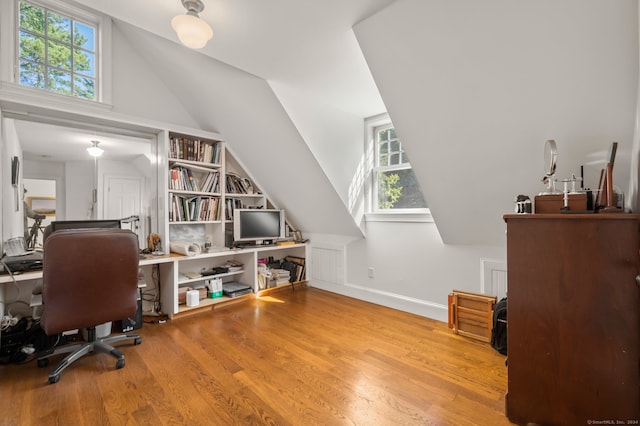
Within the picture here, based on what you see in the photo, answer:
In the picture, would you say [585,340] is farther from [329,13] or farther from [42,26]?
[42,26]

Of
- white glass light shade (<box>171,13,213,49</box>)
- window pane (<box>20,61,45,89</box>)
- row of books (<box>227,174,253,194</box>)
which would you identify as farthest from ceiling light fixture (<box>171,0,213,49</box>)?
row of books (<box>227,174,253,194</box>)

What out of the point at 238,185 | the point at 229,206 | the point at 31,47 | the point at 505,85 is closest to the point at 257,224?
the point at 229,206

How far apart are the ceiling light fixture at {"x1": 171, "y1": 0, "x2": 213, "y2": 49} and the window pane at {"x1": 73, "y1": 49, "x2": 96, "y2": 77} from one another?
63.8 inches

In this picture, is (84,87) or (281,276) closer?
(84,87)

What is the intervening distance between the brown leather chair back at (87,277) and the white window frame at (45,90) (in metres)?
1.35

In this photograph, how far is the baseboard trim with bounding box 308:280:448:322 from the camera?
2754 millimetres

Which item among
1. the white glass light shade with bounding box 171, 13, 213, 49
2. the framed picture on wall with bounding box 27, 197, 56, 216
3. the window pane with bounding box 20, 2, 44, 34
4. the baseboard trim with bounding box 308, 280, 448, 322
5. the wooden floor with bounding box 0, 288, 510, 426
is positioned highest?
the window pane with bounding box 20, 2, 44, 34

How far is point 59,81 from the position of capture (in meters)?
2.37

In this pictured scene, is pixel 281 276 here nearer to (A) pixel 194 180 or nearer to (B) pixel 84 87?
(A) pixel 194 180

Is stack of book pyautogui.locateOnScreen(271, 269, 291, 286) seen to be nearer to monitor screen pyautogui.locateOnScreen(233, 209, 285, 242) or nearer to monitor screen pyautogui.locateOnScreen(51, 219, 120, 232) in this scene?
monitor screen pyautogui.locateOnScreen(233, 209, 285, 242)

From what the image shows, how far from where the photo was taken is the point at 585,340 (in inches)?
51.4

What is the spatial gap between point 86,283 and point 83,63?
203 centimetres

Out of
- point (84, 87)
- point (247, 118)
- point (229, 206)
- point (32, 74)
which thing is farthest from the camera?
point (229, 206)

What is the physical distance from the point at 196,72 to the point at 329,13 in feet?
5.37
